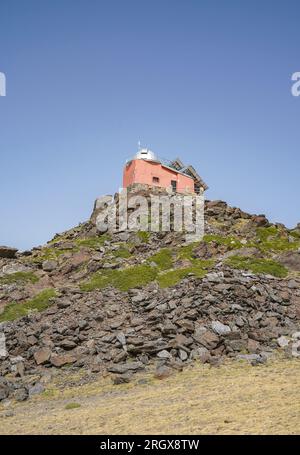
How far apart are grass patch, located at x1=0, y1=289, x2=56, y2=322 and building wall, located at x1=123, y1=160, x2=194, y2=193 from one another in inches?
1156

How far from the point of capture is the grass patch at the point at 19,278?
1280 inches

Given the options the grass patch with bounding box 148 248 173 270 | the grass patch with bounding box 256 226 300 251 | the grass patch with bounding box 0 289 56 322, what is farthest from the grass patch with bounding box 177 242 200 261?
the grass patch with bounding box 0 289 56 322

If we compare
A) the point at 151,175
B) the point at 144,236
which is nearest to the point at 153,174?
the point at 151,175

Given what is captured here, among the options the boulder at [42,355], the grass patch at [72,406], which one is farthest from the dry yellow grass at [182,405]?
the boulder at [42,355]

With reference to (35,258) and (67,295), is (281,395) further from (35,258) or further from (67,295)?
(35,258)

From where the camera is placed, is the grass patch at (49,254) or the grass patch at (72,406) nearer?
the grass patch at (72,406)

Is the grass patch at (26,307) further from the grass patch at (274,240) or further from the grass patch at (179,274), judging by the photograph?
the grass patch at (274,240)

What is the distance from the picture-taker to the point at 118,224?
4341 centimetres

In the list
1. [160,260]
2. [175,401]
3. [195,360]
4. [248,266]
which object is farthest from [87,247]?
[175,401]

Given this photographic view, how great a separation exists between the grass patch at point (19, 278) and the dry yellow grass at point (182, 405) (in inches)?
612

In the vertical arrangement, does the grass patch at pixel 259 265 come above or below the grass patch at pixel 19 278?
above

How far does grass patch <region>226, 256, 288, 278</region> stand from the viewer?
29359 mm

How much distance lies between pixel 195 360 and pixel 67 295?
11854 mm

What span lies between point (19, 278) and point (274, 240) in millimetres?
24048
